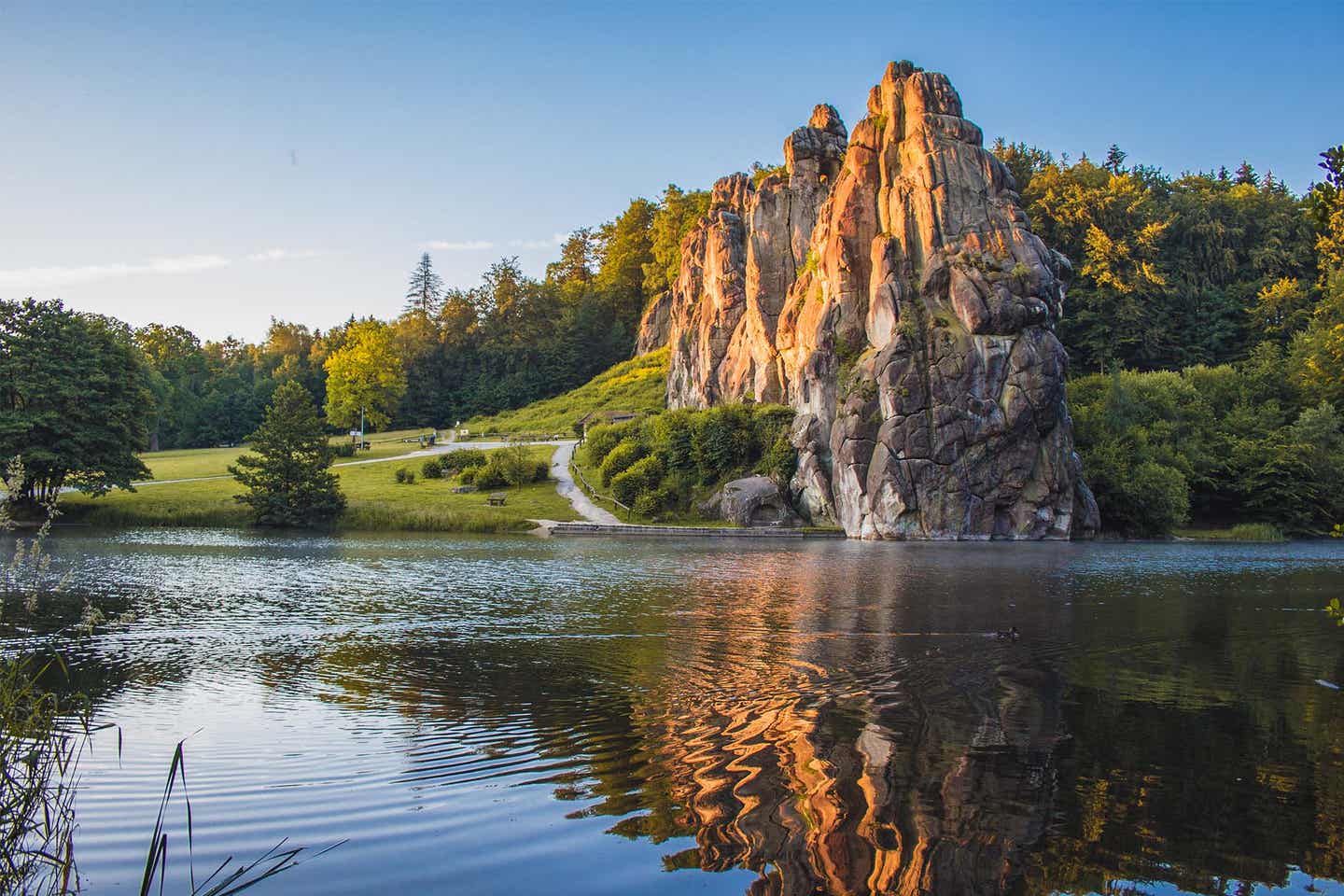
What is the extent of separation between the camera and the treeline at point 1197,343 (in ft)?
188

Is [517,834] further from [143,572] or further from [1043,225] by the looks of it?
[1043,225]

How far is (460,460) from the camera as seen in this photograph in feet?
228

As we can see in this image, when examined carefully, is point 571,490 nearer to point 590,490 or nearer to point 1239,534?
point 590,490

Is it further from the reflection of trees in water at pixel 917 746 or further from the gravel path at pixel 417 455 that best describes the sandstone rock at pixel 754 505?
the reflection of trees in water at pixel 917 746

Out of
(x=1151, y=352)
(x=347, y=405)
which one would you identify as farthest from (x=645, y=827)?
(x=347, y=405)

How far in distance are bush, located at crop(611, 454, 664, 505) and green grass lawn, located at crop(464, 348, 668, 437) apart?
87.1 ft

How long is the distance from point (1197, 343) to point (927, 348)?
4145 centimetres

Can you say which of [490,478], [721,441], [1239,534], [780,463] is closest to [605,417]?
[490,478]

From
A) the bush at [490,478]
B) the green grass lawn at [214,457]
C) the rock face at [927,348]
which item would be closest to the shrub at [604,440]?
the bush at [490,478]

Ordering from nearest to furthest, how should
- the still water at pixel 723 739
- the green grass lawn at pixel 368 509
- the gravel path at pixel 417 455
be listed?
the still water at pixel 723 739
the green grass lawn at pixel 368 509
the gravel path at pixel 417 455

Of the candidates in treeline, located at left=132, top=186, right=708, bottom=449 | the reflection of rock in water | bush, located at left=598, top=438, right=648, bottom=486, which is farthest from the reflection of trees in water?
treeline, located at left=132, top=186, right=708, bottom=449

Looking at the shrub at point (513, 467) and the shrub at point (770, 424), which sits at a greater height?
the shrub at point (770, 424)

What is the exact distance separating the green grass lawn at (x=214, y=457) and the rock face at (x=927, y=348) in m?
37.3

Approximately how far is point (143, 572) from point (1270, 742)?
31.1m
